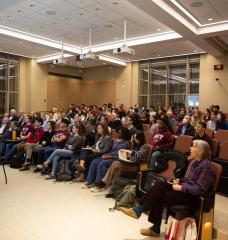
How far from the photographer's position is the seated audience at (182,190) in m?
2.90

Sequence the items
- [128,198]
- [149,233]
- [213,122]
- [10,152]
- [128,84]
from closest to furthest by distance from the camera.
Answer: [149,233], [128,198], [10,152], [213,122], [128,84]

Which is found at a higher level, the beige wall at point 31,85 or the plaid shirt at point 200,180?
the beige wall at point 31,85

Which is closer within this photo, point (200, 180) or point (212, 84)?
point (200, 180)

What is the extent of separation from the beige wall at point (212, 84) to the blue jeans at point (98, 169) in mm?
8307

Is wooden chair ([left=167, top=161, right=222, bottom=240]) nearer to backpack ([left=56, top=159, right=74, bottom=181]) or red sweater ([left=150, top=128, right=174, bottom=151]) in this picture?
red sweater ([left=150, top=128, right=174, bottom=151])

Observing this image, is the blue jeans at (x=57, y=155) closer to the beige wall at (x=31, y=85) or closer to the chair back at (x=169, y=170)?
the chair back at (x=169, y=170)

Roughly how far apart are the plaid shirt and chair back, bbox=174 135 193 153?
2313 mm

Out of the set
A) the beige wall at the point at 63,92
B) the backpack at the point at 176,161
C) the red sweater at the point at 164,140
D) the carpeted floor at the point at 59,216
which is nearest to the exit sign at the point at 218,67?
the red sweater at the point at 164,140

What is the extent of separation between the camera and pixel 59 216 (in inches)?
143

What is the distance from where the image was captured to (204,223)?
112 inches

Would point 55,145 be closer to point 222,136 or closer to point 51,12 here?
point 222,136

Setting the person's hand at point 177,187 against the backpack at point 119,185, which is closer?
the person's hand at point 177,187

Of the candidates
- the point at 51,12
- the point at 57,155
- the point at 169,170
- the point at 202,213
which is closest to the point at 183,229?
the point at 202,213

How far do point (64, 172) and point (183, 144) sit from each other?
2.38 metres
